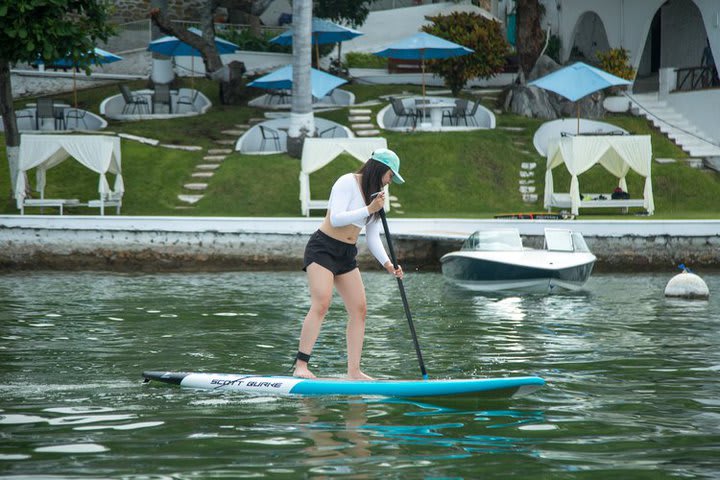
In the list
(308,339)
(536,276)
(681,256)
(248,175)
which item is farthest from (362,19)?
(308,339)

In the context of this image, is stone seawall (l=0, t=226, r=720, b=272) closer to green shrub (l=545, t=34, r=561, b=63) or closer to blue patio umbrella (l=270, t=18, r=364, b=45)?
blue patio umbrella (l=270, t=18, r=364, b=45)

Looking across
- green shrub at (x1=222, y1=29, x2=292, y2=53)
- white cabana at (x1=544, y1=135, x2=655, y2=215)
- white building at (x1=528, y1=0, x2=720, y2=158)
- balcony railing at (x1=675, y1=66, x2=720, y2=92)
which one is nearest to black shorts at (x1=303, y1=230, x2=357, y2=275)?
white cabana at (x1=544, y1=135, x2=655, y2=215)

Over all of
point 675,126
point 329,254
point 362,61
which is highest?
point 362,61

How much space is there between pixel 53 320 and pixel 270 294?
4.67m

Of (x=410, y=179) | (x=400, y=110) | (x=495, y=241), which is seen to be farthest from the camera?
(x=400, y=110)

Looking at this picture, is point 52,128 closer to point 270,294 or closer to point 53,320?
point 270,294

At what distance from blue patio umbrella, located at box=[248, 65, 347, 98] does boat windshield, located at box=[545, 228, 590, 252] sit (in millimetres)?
11025

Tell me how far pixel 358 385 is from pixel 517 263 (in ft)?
33.7

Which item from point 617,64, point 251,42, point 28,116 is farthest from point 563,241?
point 251,42

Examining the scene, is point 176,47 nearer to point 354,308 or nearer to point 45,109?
point 45,109

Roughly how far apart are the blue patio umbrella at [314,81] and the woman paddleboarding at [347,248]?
20.6 m

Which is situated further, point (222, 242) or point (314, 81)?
point (314, 81)

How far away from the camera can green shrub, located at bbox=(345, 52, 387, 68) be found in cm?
4328

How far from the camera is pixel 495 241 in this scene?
66.9 ft
